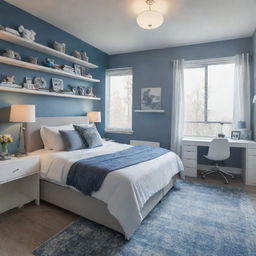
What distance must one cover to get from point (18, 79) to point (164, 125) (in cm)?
312

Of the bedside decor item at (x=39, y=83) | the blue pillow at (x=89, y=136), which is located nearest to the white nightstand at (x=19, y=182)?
the blue pillow at (x=89, y=136)

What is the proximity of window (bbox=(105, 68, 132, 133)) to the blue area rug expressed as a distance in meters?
2.71

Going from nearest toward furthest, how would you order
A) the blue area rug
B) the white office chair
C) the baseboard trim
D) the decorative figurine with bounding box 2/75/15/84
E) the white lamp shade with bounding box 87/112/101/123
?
the blue area rug < the decorative figurine with bounding box 2/75/15/84 < the white office chair < the baseboard trim < the white lamp shade with bounding box 87/112/101/123

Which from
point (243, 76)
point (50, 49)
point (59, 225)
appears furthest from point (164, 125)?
point (59, 225)

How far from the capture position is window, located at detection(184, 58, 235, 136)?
4227 millimetres

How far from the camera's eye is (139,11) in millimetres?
2979

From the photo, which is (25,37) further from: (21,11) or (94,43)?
(94,43)

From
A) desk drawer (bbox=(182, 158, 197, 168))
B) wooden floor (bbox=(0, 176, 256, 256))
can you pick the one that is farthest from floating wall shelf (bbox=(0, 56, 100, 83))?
desk drawer (bbox=(182, 158, 197, 168))

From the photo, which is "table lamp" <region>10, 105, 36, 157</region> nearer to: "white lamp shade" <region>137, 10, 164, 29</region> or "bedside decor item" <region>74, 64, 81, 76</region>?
"bedside decor item" <region>74, 64, 81, 76</region>

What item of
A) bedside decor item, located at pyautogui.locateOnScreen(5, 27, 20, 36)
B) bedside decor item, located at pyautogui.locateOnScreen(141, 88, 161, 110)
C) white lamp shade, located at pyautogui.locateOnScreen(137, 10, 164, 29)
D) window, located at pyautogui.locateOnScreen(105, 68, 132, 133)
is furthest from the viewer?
window, located at pyautogui.locateOnScreen(105, 68, 132, 133)

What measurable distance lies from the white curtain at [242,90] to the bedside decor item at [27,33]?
3.74 meters

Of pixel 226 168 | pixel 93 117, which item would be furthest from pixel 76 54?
pixel 226 168

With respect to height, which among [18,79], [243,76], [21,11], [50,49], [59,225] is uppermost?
[21,11]

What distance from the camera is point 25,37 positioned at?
2.89 meters
